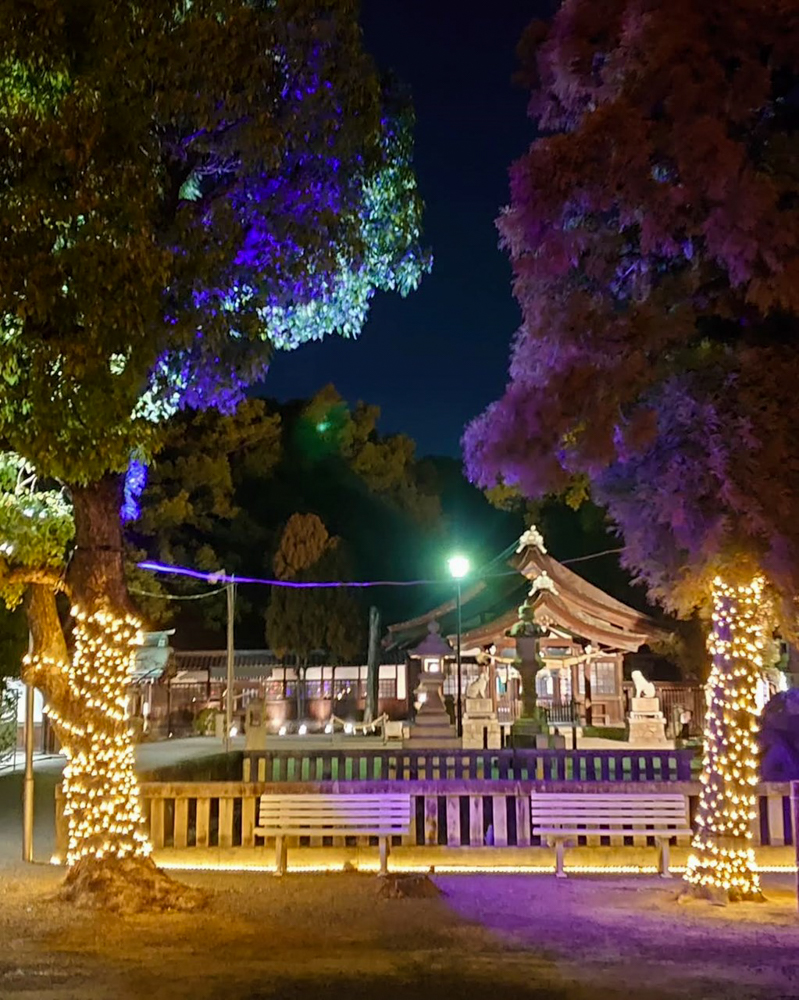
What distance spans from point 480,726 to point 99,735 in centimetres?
1729

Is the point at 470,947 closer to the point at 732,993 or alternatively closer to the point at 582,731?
the point at 732,993

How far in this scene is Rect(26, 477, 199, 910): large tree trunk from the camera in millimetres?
8617

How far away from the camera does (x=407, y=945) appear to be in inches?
278

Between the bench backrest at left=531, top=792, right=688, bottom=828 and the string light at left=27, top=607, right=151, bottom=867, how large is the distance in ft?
12.9

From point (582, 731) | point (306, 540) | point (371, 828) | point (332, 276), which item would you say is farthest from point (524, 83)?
point (306, 540)

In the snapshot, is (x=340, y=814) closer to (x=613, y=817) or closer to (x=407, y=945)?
(x=613, y=817)

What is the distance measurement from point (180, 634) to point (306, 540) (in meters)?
6.30

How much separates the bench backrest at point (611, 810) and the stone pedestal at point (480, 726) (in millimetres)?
13479

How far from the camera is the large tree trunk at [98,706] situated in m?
8.62

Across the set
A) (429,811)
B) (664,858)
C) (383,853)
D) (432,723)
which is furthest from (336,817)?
(432,723)

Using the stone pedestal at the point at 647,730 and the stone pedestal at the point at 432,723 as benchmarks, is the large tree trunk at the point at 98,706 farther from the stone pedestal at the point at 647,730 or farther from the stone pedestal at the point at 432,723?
the stone pedestal at the point at 647,730

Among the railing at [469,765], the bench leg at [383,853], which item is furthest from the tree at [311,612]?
the bench leg at [383,853]

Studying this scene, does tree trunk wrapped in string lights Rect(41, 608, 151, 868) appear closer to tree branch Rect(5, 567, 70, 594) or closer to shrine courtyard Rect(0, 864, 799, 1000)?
tree branch Rect(5, 567, 70, 594)

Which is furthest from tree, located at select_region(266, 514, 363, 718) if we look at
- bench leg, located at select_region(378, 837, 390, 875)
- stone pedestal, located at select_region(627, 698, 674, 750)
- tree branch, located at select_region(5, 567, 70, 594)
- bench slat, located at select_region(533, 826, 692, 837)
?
tree branch, located at select_region(5, 567, 70, 594)
